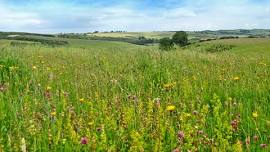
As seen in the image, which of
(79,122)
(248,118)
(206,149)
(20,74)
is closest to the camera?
(206,149)

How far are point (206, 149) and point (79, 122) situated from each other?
1.04m

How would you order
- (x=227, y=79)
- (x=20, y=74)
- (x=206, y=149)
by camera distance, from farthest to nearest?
1. (x=20, y=74)
2. (x=227, y=79)
3. (x=206, y=149)

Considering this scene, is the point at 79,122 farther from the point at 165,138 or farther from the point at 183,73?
the point at 183,73

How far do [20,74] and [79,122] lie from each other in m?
3.74

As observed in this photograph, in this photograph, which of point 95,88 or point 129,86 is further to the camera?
point 129,86

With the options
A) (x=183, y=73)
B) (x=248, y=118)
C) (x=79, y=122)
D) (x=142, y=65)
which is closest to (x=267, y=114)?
(x=248, y=118)

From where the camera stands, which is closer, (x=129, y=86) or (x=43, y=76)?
(x=129, y=86)

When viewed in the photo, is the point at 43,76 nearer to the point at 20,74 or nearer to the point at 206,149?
the point at 20,74

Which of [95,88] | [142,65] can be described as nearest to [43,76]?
[95,88]

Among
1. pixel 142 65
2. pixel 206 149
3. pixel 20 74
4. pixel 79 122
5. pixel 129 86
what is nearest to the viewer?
pixel 206 149

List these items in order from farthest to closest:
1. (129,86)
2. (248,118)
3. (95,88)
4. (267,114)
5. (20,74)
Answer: (20,74), (129,86), (95,88), (267,114), (248,118)

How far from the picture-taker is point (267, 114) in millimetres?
3660

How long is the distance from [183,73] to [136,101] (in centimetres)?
279

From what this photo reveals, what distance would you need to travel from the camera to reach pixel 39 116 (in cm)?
330
